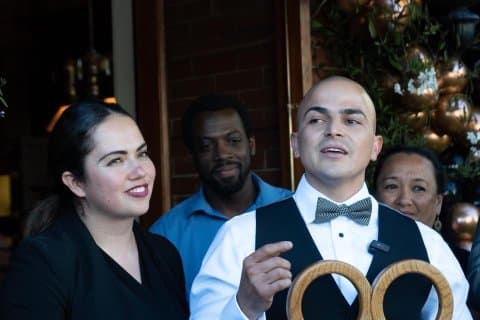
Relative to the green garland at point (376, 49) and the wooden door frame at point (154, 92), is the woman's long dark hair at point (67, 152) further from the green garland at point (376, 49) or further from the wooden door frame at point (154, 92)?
the green garland at point (376, 49)

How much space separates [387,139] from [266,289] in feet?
7.85

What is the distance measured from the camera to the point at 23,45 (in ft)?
24.2

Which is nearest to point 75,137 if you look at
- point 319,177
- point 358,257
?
point 319,177

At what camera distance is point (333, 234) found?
Answer: 227 centimetres

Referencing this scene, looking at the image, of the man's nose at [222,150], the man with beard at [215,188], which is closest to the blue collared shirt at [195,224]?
the man with beard at [215,188]

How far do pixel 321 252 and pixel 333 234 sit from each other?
0.06m

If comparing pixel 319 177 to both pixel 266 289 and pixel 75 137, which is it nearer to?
pixel 266 289

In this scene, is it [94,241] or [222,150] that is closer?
[94,241]

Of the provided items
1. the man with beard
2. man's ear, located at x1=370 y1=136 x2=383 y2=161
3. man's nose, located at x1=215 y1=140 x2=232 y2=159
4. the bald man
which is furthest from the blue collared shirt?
the bald man

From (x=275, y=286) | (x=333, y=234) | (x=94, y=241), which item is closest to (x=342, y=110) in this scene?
(x=333, y=234)

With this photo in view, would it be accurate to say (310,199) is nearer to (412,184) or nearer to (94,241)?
(94,241)

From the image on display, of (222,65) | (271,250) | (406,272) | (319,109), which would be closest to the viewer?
(271,250)

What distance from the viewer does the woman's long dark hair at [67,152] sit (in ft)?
7.91

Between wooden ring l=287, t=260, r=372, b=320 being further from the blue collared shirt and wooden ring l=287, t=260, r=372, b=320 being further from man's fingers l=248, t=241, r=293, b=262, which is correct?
the blue collared shirt
